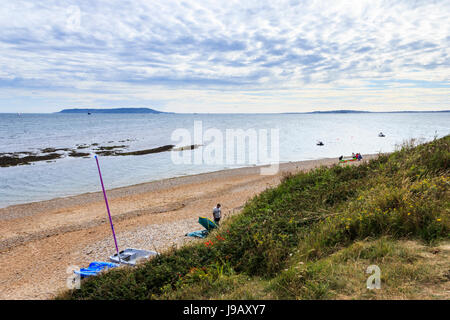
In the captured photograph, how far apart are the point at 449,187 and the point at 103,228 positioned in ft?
53.2

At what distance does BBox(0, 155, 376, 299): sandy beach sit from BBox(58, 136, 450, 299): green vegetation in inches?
170

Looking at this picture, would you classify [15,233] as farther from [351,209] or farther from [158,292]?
[351,209]

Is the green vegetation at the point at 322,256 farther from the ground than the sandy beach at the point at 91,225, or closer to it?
farther from the ground

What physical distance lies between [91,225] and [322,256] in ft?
51.3

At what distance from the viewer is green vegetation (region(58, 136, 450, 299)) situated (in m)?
4.16

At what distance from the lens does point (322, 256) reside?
17.4 ft

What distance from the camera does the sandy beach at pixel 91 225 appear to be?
11.0 m

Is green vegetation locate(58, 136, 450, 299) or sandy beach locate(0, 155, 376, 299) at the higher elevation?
green vegetation locate(58, 136, 450, 299)

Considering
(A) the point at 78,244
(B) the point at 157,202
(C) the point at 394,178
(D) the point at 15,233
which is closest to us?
(C) the point at 394,178

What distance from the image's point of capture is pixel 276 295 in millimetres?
4125

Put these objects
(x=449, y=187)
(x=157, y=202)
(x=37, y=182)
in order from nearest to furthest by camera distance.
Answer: (x=449, y=187), (x=157, y=202), (x=37, y=182)

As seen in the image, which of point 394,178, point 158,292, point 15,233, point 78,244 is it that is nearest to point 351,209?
point 394,178

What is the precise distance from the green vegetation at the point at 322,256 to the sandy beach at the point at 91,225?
432cm
